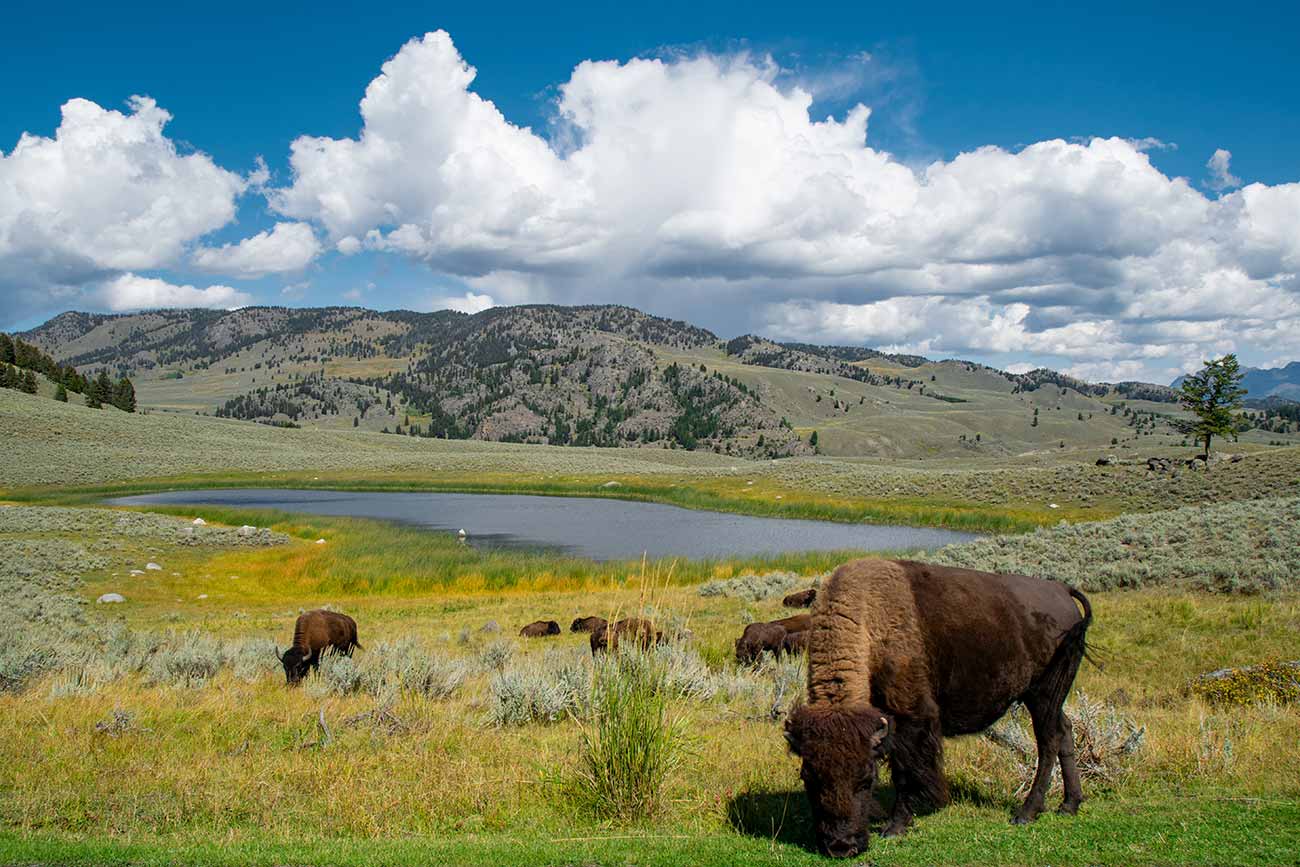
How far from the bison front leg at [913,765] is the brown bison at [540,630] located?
1262 cm

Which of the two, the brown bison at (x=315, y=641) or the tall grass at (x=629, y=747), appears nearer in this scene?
the tall grass at (x=629, y=747)

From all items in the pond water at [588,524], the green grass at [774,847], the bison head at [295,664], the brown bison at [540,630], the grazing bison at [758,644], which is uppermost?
the green grass at [774,847]

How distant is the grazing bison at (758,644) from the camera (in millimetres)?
13656

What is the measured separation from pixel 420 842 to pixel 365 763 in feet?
6.54

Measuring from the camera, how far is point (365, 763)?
7.18 metres

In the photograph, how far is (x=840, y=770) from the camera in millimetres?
4887

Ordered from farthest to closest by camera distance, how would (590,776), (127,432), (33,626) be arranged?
(127,432), (33,626), (590,776)

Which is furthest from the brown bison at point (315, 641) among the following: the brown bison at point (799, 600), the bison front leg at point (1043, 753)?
the brown bison at point (799, 600)

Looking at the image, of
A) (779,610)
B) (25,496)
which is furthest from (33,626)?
(25,496)

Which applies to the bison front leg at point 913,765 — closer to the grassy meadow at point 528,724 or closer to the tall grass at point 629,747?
the grassy meadow at point 528,724

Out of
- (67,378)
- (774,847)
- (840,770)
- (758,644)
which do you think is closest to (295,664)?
(758,644)

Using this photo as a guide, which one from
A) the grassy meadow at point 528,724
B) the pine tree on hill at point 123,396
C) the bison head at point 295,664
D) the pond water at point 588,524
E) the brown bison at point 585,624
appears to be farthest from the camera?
the pine tree on hill at point 123,396

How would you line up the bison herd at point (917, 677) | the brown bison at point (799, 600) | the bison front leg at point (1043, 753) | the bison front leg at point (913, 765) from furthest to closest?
the brown bison at point (799, 600), the bison front leg at point (1043, 753), the bison front leg at point (913, 765), the bison herd at point (917, 677)

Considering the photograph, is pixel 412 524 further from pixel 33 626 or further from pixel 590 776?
pixel 590 776
